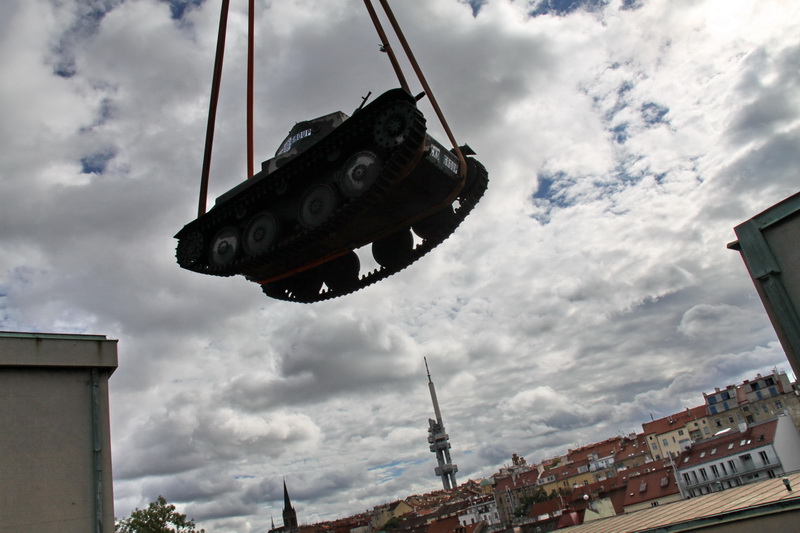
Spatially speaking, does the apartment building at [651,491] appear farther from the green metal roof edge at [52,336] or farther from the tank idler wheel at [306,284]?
the green metal roof edge at [52,336]

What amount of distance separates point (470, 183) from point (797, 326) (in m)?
10.2

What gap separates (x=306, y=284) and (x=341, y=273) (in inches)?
37.9

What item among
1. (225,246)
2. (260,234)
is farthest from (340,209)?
(225,246)

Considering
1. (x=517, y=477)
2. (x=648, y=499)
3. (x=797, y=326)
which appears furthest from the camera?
(x=517, y=477)

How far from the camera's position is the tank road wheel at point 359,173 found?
1183cm

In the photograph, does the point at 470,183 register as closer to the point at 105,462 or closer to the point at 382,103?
the point at 382,103

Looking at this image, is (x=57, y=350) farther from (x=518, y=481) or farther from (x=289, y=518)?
(x=289, y=518)

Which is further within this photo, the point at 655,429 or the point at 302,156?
the point at 655,429

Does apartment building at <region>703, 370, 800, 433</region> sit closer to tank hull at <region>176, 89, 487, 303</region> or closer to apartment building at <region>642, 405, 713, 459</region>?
apartment building at <region>642, 405, 713, 459</region>

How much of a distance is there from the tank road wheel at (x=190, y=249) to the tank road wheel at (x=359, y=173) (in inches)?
182

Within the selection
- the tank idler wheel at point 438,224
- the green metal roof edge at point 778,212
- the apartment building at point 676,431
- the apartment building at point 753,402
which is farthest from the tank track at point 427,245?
the apartment building at point 676,431

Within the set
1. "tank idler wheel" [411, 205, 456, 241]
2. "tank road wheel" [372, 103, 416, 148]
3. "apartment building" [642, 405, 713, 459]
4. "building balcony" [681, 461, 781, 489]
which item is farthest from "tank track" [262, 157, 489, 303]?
"apartment building" [642, 405, 713, 459]

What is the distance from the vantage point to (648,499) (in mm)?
47625

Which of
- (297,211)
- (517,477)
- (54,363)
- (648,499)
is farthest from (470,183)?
(517,477)
